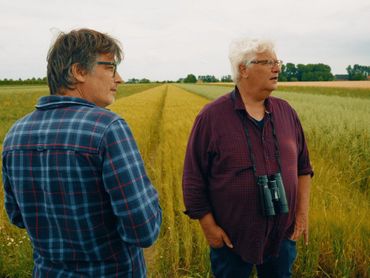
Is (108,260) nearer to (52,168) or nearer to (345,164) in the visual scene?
(52,168)

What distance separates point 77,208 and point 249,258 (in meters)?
1.09

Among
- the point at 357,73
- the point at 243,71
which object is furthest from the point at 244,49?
the point at 357,73

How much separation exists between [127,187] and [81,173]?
162 mm

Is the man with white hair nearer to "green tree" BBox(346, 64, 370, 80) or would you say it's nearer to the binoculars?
the binoculars

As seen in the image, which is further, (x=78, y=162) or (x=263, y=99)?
(x=263, y=99)

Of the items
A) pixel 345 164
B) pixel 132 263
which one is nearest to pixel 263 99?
pixel 132 263

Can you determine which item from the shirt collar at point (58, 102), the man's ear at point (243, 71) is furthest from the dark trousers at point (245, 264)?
the shirt collar at point (58, 102)

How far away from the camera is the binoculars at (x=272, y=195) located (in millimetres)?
1817

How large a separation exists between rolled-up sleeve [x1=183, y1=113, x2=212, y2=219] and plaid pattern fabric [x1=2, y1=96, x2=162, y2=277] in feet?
2.19

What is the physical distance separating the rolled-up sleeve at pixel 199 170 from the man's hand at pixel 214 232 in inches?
1.5

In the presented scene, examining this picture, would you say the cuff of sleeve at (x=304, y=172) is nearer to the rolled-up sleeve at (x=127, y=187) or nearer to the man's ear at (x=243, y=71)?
the man's ear at (x=243, y=71)

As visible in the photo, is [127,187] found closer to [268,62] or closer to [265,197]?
[265,197]

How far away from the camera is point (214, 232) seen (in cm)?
197

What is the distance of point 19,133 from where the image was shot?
4.12 ft
